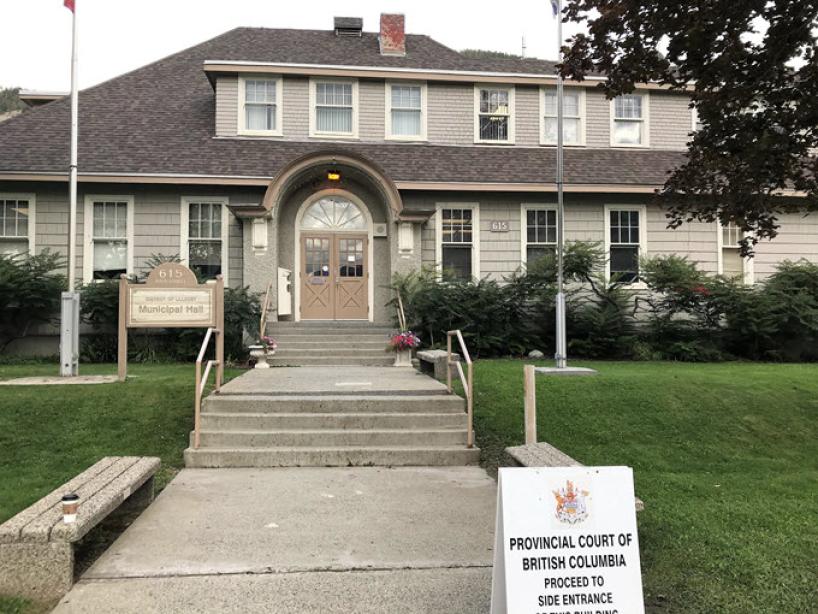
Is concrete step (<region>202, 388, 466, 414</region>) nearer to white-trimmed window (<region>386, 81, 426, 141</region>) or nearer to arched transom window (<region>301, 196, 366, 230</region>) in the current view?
arched transom window (<region>301, 196, 366, 230</region>)

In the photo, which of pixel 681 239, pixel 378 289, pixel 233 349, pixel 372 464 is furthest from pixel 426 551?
pixel 681 239

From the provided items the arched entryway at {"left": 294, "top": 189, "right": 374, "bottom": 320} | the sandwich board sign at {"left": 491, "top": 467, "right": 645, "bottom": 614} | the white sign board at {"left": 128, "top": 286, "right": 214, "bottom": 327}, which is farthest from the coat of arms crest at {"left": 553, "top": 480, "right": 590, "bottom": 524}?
the arched entryway at {"left": 294, "top": 189, "right": 374, "bottom": 320}

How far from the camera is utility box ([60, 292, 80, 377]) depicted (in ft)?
33.7

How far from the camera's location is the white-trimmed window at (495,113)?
54.4 ft

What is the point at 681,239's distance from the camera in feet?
52.4

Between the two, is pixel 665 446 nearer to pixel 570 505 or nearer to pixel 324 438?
pixel 324 438

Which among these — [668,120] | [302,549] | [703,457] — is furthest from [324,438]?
[668,120]

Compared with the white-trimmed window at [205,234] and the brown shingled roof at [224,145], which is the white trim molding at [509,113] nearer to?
the brown shingled roof at [224,145]

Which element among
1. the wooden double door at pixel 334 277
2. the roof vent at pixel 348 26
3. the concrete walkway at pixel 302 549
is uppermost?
the roof vent at pixel 348 26

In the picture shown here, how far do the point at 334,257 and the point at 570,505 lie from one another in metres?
12.5

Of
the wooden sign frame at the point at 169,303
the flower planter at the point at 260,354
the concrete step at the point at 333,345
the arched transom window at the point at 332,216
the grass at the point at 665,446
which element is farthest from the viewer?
the arched transom window at the point at 332,216

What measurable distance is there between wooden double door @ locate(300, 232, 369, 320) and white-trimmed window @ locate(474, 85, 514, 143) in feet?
15.5

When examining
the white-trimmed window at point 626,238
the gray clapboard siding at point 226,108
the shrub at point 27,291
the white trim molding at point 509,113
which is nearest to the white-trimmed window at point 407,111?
the white trim molding at point 509,113

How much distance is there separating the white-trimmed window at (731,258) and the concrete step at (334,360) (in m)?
9.67
